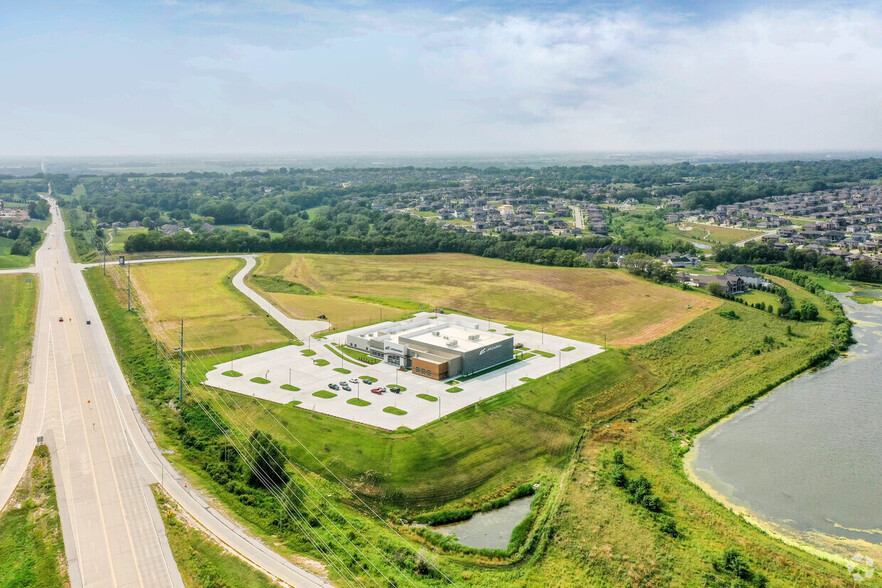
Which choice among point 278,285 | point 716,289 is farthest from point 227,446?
point 716,289

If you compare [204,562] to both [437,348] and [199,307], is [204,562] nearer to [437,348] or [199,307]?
[437,348]

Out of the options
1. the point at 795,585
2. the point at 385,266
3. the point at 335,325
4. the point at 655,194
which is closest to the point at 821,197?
the point at 655,194

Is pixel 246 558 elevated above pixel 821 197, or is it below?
below

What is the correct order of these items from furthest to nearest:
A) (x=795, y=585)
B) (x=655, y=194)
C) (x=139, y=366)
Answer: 1. (x=655, y=194)
2. (x=139, y=366)
3. (x=795, y=585)

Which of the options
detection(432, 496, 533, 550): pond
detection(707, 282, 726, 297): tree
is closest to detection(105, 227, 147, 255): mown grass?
detection(432, 496, 533, 550): pond

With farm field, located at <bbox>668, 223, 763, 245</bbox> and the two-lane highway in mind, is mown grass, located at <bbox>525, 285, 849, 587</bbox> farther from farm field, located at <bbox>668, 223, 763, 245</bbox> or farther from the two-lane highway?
farm field, located at <bbox>668, 223, 763, 245</bbox>

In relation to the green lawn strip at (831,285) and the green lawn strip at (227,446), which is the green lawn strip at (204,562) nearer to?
the green lawn strip at (227,446)

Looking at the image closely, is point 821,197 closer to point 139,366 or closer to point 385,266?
point 385,266
